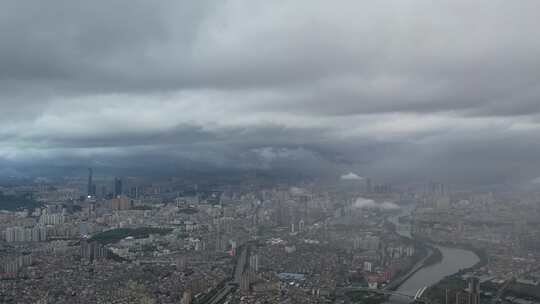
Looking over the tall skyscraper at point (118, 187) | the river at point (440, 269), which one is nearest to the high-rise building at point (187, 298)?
the river at point (440, 269)

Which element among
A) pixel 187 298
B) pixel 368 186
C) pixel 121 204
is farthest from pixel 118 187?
pixel 187 298

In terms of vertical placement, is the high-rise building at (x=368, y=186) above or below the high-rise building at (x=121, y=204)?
above

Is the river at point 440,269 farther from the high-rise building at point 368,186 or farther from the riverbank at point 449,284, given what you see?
the high-rise building at point 368,186

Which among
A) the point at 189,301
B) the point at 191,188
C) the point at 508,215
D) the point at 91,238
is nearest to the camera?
the point at 189,301

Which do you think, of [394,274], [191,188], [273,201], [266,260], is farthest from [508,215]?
[191,188]

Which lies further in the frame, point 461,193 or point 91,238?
point 461,193

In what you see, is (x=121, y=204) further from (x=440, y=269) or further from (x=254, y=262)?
(x=440, y=269)

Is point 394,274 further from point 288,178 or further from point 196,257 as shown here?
point 288,178

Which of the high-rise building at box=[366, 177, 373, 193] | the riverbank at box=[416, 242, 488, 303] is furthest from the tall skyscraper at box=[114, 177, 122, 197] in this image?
the riverbank at box=[416, 242, 488, 303]
